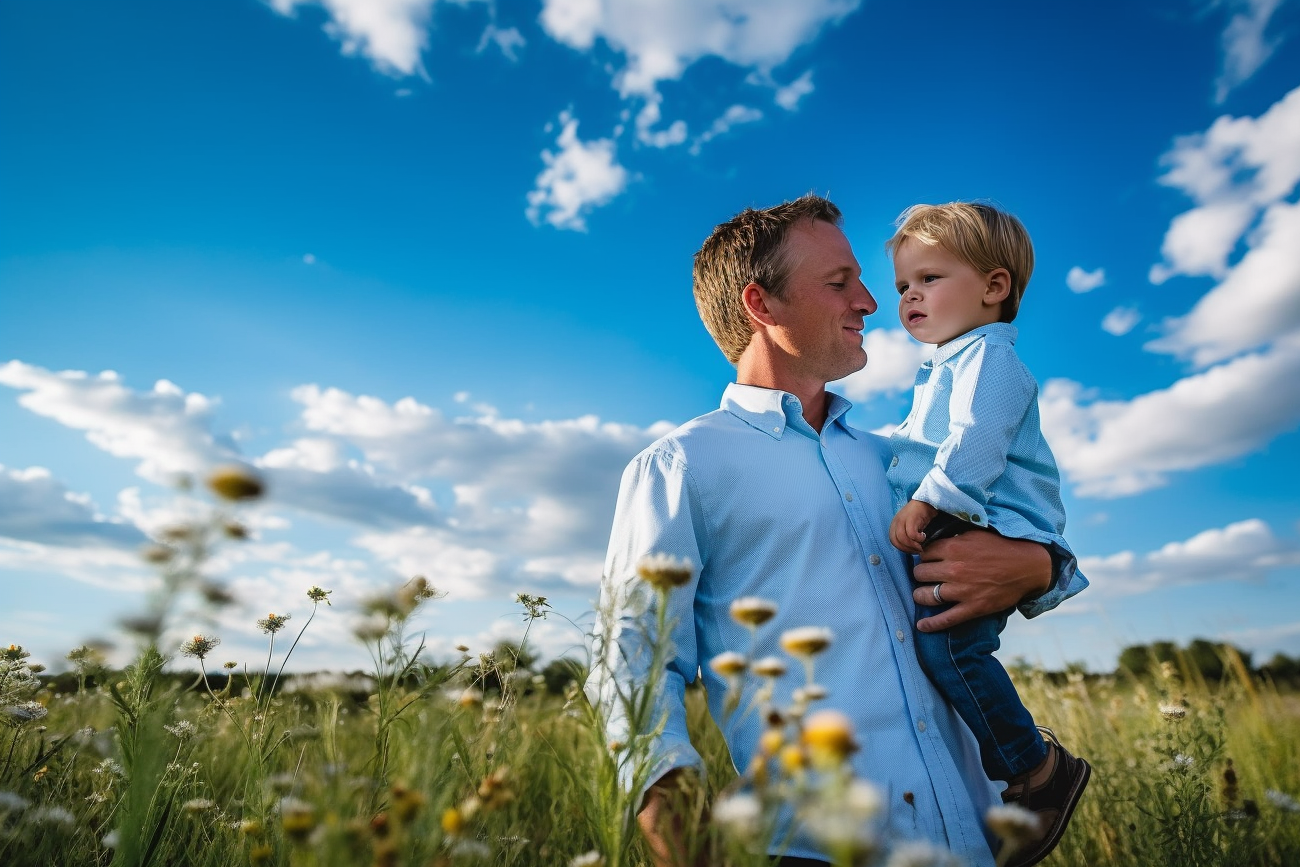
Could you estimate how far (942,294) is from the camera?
10.0 ft

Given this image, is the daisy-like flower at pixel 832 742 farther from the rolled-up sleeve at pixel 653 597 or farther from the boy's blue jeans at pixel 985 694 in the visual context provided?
the boy's blue jeans at pixel 985 694

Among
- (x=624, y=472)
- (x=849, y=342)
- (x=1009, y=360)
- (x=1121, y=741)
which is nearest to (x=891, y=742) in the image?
(x=624, y=472)

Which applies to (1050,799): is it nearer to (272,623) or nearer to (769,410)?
(769,410)

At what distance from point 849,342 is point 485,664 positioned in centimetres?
198

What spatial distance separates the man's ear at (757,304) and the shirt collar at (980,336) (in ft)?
2.55

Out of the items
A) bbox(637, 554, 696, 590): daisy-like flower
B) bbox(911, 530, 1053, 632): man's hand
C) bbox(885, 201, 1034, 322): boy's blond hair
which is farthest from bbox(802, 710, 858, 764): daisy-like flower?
bbox(885, 201, 1034, 322): boy's blond hair

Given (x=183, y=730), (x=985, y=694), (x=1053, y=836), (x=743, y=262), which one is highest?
(x=743, y=262)

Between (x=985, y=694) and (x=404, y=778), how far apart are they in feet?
5.76

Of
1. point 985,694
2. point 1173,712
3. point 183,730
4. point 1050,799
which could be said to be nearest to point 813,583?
point 985,694

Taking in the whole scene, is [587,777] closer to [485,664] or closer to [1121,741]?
[485,664]

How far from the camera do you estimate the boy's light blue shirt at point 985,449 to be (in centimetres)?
247

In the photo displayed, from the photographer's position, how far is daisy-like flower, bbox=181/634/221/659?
8.29ft

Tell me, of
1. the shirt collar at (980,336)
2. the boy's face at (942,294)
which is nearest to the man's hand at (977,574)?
the shirt collar at (980,336)

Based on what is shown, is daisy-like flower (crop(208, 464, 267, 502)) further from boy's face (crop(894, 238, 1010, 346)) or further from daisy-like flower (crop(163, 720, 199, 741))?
Answer: boy's face (crop(894, 238, 1010, 346))
